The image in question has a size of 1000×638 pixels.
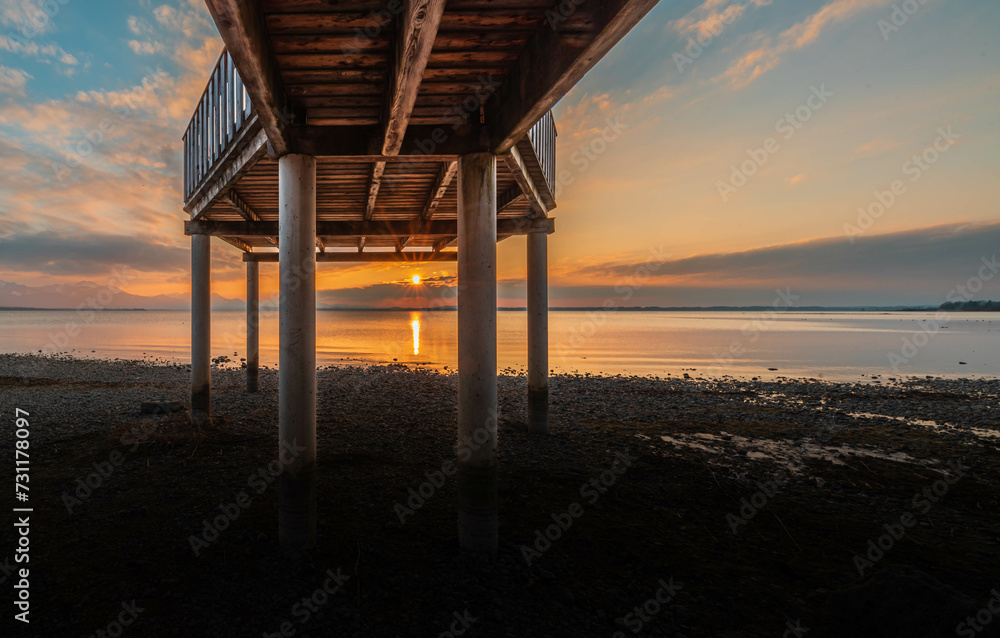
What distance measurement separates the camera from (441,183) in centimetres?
724

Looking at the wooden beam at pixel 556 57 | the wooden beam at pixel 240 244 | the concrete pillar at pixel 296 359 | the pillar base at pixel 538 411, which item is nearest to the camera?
the wooden beam at pixel 556 57

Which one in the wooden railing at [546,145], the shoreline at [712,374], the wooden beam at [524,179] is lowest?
the shoreline at [712,374]

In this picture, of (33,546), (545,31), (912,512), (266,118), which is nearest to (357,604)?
(33,546)

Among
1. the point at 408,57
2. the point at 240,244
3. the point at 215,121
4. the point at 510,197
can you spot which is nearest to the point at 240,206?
the point at 215,121

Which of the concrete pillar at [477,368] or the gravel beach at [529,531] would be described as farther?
the concrete pillar at [477,368]

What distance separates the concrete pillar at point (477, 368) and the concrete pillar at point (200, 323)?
7624mm

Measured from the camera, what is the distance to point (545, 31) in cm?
352

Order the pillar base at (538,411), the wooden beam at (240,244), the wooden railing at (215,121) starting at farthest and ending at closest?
the wooden beam at (240,244) → the pillar base at (538,411) → the wooden railing at (215,121)

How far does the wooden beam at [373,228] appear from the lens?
9.52 meters

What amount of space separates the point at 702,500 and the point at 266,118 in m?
7.02

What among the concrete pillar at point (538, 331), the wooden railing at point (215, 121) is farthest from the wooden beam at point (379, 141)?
the concrete pillar at point (538, 331)

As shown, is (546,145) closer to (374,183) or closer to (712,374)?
(374,183)

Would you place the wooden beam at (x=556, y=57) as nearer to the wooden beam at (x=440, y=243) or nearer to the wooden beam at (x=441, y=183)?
the wooden beam at (x=441, y=183)

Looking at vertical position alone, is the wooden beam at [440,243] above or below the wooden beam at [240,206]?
below
